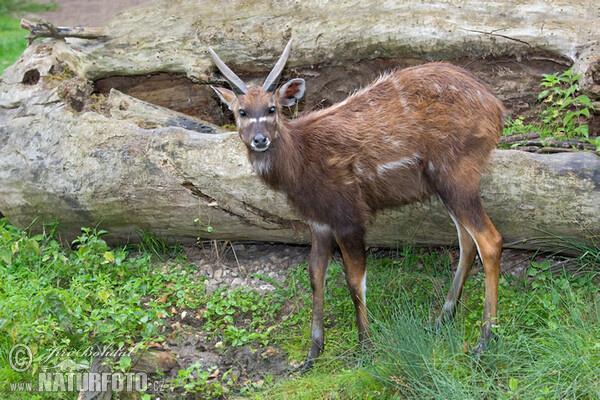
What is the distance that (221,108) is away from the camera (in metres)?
6.79

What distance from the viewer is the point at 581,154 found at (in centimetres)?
503

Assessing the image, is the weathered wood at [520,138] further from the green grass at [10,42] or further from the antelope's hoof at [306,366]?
the green grass at [10,42]

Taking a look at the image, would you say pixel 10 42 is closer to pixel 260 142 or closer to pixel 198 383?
pixel 260 142

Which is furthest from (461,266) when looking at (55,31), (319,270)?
(55,31)

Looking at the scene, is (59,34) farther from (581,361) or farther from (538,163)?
(581,361)

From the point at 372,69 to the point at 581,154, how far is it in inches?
88.8

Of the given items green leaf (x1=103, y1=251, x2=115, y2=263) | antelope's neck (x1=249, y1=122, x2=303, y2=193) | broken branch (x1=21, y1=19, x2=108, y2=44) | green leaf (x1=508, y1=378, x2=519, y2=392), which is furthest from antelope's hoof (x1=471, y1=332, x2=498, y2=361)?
broken branch (x1=21, y1=19, x2=108, y2=44)

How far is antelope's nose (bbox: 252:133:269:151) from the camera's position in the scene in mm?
4512

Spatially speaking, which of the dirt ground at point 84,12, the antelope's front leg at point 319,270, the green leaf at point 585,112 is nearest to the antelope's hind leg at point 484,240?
the antelope's front leg at point 319,270

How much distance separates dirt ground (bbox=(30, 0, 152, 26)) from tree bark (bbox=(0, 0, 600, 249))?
8.88 metres

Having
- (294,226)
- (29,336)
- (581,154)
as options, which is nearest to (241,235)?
(294,226)

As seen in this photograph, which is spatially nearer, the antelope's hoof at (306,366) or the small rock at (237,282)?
the antelope's hoof at (306,366)

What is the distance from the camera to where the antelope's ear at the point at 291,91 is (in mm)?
4840

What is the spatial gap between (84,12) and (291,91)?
41.0 feet
